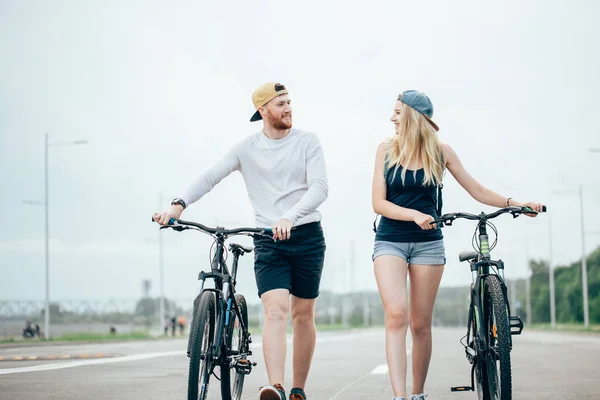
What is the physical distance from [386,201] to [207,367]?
1.66 meters

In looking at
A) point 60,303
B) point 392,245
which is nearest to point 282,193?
point 392,245

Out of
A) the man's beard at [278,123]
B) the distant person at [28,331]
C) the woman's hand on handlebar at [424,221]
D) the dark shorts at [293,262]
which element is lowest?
the distant person at [28,331]

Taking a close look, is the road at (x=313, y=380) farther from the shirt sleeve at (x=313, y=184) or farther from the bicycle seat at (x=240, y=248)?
the shirt sleeve at (x=313, y=184)

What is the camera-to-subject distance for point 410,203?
6316 millimetres

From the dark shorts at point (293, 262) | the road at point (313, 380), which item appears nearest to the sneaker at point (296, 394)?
the dark shorts at point (293, 262)

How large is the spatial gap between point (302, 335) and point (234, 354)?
2.64ft

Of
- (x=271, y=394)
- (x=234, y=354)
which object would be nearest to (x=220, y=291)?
(x=234, y=354)

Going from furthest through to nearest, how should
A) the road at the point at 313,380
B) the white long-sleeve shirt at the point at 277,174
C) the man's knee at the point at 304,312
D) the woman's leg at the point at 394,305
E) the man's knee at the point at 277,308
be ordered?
the road at the point at 313,380
the man's knee at the point at 304,312
the white long-sleeve shirt at the point at 277,174
the man's knee at the point at 277,308
the woman's leg at the point at 394,305

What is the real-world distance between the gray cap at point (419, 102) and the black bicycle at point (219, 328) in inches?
52.7

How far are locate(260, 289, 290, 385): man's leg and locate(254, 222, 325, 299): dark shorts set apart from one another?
68mm

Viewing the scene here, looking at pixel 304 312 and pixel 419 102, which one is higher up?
pixel 419 102

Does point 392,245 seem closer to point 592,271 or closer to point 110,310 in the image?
point 110,310

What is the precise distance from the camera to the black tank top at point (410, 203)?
247 inches

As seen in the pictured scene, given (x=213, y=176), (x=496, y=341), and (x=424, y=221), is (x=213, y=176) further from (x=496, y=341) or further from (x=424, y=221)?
(x=496, y=341)
